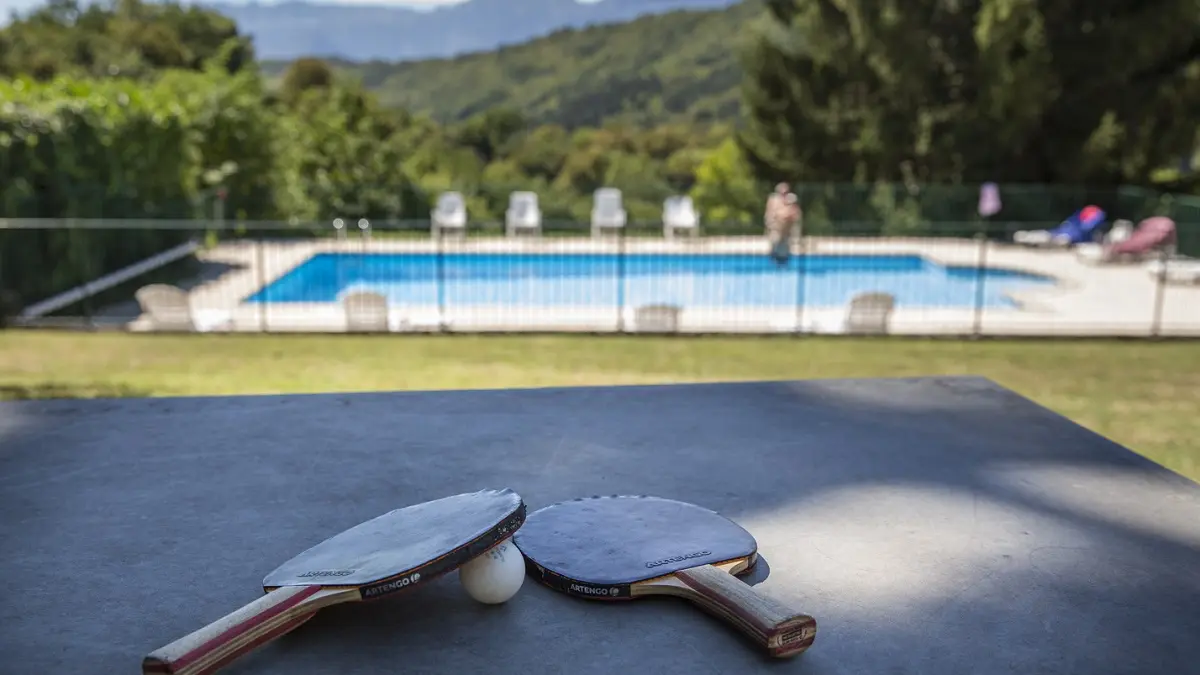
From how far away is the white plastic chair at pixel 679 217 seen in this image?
63.2ft

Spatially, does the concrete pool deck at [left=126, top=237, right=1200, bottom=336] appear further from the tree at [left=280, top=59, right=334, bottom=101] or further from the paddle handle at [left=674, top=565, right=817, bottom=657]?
the tree at [left=280, top=59, right=334, bottom=101]

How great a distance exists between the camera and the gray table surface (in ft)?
5.79

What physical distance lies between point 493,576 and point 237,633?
43 cm


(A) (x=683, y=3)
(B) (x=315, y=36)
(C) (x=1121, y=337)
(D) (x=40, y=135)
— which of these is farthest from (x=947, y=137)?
(B) (x=315, y=36)

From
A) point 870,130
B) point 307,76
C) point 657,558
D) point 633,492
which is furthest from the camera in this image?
point 307,76

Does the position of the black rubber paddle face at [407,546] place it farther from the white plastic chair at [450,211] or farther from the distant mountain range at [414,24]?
the distant mountain range at [414,24]

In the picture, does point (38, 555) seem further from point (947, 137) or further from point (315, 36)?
point (315, 36)

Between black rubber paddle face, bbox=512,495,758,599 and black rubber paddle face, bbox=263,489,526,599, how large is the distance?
0.48 ft

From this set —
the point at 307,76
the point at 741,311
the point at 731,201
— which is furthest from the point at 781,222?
the point at 307,76

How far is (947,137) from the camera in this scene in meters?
20.7

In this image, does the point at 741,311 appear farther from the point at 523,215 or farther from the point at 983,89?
the point at 983,89

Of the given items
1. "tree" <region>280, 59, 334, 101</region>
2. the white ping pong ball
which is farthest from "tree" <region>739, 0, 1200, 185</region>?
"tree" <region>280, 59, 334, 101</region>

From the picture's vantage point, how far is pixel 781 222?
665 inches

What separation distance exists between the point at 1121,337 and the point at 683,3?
4444 cm
